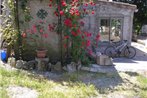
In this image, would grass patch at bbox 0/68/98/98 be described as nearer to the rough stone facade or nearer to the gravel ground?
the gravel ground

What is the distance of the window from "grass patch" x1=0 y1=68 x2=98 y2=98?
8.37m

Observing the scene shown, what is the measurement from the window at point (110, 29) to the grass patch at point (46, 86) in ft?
27.5

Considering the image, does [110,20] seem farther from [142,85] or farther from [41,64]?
[142,85]

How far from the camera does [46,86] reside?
25.6ft

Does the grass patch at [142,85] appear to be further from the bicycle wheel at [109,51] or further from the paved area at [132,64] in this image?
the bicycle wheel at [109,51]

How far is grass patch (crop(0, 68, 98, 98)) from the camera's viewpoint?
718 cm

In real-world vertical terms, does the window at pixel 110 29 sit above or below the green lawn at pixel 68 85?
above

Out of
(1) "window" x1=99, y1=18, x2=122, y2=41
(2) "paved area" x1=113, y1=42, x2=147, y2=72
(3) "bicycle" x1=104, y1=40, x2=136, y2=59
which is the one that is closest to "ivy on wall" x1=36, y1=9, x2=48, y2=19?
(2) "paved area" x1=113, y1=42, x2=147, y2=72

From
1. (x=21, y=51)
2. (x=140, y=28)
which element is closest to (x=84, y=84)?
(x=21, y=51)

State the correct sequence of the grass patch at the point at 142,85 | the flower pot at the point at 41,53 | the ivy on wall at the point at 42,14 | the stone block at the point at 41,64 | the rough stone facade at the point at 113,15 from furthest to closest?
the rough stone facade at the point at 113,15
the ivy on wall at the point at 42,14
the flower pot at the point at 41,53
the stone block at the point at 41,64
the grass patch at the point at 142,85

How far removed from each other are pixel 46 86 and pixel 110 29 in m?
9.68

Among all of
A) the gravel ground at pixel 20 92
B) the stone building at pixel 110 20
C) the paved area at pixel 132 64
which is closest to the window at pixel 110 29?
the stone building at pixel 110 20

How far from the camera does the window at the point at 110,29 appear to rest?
53.6 feet

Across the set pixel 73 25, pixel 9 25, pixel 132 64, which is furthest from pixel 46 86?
pixel 132 64
